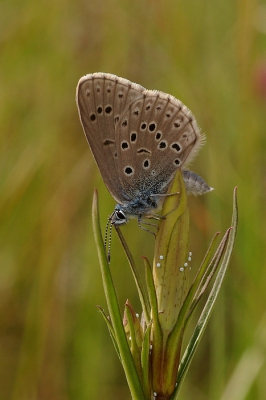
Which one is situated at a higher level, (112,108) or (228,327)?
(112,108)

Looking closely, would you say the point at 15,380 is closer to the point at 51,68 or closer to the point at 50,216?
the point at 50,216

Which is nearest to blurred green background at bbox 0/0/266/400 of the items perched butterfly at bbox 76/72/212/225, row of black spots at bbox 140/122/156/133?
perched butterfly at bbox 76/72/212/225

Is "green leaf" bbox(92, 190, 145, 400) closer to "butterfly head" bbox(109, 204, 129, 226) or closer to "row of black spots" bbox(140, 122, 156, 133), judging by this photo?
"butterfly head" bbox(109, 204, 129, 226)

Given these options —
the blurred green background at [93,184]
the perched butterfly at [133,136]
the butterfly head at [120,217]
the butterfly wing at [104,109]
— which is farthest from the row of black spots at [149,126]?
the blurred green background at [93,184]

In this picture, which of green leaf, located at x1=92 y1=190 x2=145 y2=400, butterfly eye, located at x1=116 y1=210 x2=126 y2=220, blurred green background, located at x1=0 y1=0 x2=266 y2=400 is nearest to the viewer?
green leaf, located at x1=92 y1=190 x2=145 y2=400

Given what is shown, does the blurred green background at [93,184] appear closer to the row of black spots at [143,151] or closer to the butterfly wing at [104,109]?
the row of black spots at [143,151]

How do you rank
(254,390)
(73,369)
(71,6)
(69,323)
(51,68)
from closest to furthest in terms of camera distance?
(254,390)
(73,369)
(69,323)
(51,68)
(71,6)

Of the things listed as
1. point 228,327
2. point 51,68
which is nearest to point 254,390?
point 228,327

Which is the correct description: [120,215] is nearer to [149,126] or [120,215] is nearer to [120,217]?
[120,217]

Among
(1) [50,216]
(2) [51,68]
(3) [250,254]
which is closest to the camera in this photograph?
(3) [250,254]
